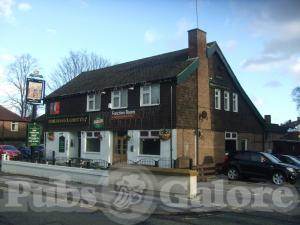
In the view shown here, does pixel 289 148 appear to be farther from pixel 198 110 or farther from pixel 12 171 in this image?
pixel 12 171

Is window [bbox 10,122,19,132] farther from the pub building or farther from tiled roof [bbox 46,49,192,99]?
the pub building

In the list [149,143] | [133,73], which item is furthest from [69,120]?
[149,143]

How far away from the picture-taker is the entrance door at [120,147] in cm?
2884

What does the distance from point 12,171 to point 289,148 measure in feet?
89.1

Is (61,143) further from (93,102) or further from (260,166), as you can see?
(260,166)

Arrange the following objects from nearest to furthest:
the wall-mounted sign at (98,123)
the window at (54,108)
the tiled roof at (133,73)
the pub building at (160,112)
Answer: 1. the pub building at (160,112)
2. the tiled roof at (133,73)
3. the wall-mounted sign at (98,123)
4. the window at (54,108)

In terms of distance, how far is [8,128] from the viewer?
58.5 m

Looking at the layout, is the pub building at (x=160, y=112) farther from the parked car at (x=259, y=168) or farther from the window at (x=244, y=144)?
the parked car at (x=259, y=168)

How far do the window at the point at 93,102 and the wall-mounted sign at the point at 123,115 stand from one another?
81.5 inches

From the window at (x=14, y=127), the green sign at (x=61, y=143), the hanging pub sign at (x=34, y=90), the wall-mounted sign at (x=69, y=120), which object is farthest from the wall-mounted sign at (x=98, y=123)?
the window at (x=14, y=127)

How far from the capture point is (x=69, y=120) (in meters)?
33.5

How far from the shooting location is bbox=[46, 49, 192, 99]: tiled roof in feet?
88.9

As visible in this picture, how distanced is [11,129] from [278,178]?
149 ft

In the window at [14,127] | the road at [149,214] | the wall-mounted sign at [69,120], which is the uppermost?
the window at [14,127]
